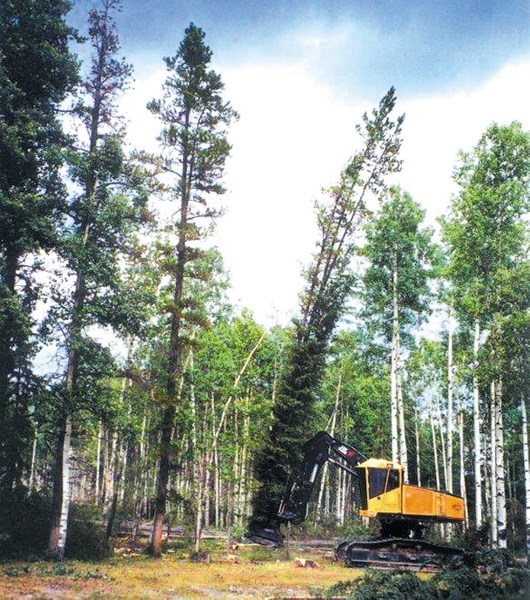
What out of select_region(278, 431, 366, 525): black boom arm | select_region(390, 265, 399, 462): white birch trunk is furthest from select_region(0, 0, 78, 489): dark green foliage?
select_region(390, 265, 399, 462): white birch trunk

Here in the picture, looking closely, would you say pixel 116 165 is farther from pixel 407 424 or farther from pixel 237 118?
pixel 407 424

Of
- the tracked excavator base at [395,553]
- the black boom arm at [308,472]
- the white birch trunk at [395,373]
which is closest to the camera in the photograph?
the tracked excavator base at [395,553]

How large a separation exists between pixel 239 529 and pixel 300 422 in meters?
9.69

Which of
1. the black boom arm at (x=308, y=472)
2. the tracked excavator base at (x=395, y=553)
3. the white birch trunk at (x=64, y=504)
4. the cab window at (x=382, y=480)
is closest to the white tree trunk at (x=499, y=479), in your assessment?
the tracked excavator base at (x=395, y=553)

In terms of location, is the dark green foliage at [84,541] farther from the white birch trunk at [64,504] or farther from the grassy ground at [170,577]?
the white birch trunk at [64,504]

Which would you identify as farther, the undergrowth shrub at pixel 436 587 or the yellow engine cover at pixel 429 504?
the yellow engine cover at pixel 429 504

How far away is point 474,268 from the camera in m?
17.9

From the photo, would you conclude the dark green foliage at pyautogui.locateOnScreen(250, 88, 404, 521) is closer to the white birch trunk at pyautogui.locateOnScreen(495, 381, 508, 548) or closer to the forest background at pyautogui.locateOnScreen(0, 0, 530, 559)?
the forest background at pyautogui.locateOnScreen(0, 0, 530, 559)

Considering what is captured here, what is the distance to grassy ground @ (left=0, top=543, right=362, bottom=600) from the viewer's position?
9484 millimetres

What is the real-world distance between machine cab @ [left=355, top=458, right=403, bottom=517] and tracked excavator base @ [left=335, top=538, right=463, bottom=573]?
1.12 metres

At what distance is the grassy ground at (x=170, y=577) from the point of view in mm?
9484

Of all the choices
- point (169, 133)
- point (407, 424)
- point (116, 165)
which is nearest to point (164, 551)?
point (116, 165)

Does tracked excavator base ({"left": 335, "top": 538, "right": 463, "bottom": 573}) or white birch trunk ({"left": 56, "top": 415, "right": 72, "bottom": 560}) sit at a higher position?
white birch trunk ({"left": 56, "top": 415, "right": 72, "bottom": 560})

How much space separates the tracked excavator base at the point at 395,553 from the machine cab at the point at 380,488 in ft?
3.67
